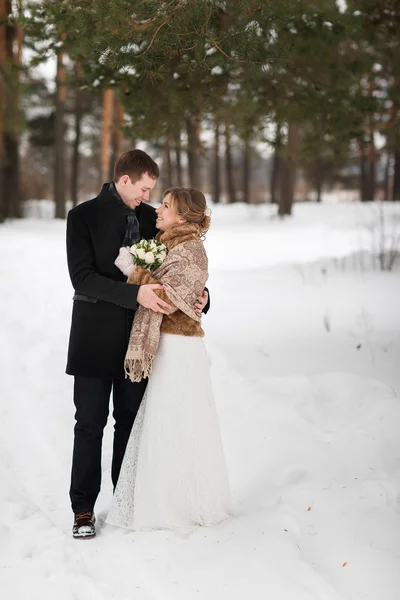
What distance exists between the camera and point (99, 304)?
3713mm

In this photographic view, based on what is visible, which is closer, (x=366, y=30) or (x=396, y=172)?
(x=366, y=30)

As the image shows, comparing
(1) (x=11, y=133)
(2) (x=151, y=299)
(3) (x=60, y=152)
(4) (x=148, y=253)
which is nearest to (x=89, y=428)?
(2) (x=151, y=299)

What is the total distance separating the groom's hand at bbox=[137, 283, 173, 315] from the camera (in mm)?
3496

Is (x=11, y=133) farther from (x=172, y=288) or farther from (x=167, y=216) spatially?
(x=172, y=288)

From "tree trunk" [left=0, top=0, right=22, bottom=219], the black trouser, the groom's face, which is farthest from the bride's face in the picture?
"tree trunk" [left=0, top=0, right=22, bottom=219]

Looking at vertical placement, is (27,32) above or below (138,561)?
above

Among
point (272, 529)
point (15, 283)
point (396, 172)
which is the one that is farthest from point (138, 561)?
point (396, 172)

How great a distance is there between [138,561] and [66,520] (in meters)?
0.82

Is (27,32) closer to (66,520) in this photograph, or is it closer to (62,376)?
(62,376)

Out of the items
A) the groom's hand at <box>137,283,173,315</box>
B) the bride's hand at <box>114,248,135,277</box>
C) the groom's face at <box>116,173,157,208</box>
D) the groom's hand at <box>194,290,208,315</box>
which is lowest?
the groom's hand at <box>194,290,208,315</box>

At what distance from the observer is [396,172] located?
2330 cm

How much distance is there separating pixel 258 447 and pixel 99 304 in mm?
1884

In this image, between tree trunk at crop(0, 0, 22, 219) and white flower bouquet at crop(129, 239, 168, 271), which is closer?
white flower bouquet at crop(129, 239, 168, 271)

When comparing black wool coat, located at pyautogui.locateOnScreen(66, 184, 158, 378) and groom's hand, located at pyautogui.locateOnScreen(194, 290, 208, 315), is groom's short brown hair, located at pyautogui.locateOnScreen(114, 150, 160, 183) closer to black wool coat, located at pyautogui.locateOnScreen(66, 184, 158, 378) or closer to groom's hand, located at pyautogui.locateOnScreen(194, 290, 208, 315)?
black wool coat, located at pyautogui.locateOnScreen(66, 184, 158, 378)
